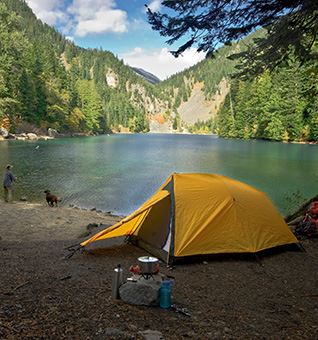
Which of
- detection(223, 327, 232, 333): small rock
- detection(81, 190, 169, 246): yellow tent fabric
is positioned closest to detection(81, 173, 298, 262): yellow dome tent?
detection(81, 190, 169, 246): yellow tent fabric

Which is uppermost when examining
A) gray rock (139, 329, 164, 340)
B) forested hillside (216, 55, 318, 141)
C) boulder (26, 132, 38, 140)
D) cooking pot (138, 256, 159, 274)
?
forested hillside (216, 55, 318, 141)

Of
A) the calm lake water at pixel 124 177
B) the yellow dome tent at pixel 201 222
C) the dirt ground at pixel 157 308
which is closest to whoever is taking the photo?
the dirt ground at pixel 157 308

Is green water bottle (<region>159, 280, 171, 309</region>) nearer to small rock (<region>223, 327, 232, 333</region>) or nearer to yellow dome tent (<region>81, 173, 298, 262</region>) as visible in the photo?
small rock (<region>223, 327, 232, 333</region>)

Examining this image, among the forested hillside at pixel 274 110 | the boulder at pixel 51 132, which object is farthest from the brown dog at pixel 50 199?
the boulder at pixel 51 132

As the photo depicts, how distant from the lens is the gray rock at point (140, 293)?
5.38m

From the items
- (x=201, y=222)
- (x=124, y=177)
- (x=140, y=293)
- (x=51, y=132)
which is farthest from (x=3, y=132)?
(x=140, y=293)

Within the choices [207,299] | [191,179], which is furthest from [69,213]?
[207,299]

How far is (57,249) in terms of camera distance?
9.27 metres

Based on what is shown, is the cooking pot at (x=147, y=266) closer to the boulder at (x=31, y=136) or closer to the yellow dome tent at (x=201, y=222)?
the yellow dome tent at (x=201, y=222)

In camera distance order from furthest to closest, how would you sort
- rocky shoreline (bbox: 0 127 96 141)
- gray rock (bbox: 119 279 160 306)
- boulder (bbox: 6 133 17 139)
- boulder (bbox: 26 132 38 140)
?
boulder (bbox: 26 132 38 140) < boulder (bbox: 6 133 17 139) < rocky shoreline (bbox: 0 127 96 141) < gray rock (bbox: 119 279 160 306)

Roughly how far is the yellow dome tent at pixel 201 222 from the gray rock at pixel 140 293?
8.47ft

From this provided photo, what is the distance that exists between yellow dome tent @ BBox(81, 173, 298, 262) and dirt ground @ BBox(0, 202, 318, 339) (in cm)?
35

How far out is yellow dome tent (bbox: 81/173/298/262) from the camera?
841 cm

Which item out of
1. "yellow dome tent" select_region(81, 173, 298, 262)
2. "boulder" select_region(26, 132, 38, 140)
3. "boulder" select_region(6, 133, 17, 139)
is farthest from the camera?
"boulder" select_region(26, 132, 38, 140)
